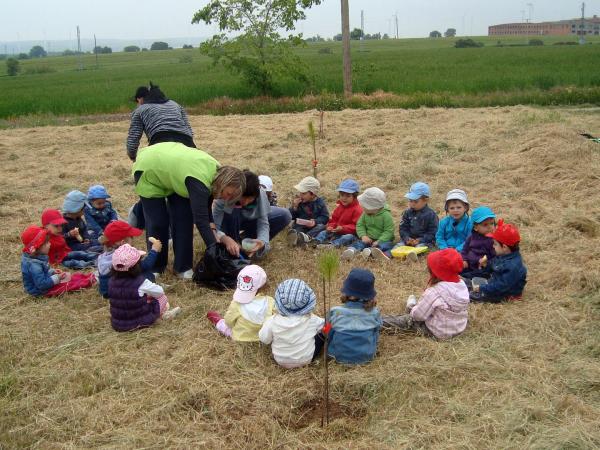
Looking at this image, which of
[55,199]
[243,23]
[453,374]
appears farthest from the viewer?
[243,23]

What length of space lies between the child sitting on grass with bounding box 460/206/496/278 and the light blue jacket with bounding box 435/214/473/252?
285 mm

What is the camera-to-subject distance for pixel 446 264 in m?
3.86

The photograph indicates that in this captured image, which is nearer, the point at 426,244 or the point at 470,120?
the point at 426,244

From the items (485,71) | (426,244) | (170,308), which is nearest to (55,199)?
(170,308)

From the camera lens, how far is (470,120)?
11578 millimetres

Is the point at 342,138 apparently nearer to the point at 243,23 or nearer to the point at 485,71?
the point at 243,23

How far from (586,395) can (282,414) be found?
66.8 inches

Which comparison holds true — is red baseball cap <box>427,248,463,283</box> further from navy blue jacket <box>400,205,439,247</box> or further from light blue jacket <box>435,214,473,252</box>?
navy blue jacket <box>400,205,439,247</box>

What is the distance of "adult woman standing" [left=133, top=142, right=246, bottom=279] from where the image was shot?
189 inches

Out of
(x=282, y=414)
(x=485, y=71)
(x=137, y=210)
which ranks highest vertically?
(x=485, y=71)

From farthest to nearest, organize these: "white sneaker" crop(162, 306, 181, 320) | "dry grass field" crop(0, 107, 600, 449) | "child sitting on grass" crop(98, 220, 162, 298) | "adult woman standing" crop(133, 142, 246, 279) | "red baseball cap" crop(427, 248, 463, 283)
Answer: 1. "adult woman standing" crop(133, 142, 246, 279)
2. "child sitting on grass" crop(98, 220, 162, 298)
3. "white sneaker" crop(162, 306, 181, 320)
4. "red baseball cap" crop(427, 248, 463, 283)
5. "dry grass field" crop(0, 107, 600, 449)

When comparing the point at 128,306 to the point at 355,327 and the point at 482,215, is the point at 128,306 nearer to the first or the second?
the point at 355,327

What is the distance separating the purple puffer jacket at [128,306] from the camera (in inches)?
165

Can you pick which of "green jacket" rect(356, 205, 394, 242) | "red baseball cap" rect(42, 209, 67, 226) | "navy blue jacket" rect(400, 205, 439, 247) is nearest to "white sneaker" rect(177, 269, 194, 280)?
"red baseball cap" rect(42, 209, 67, 226)
